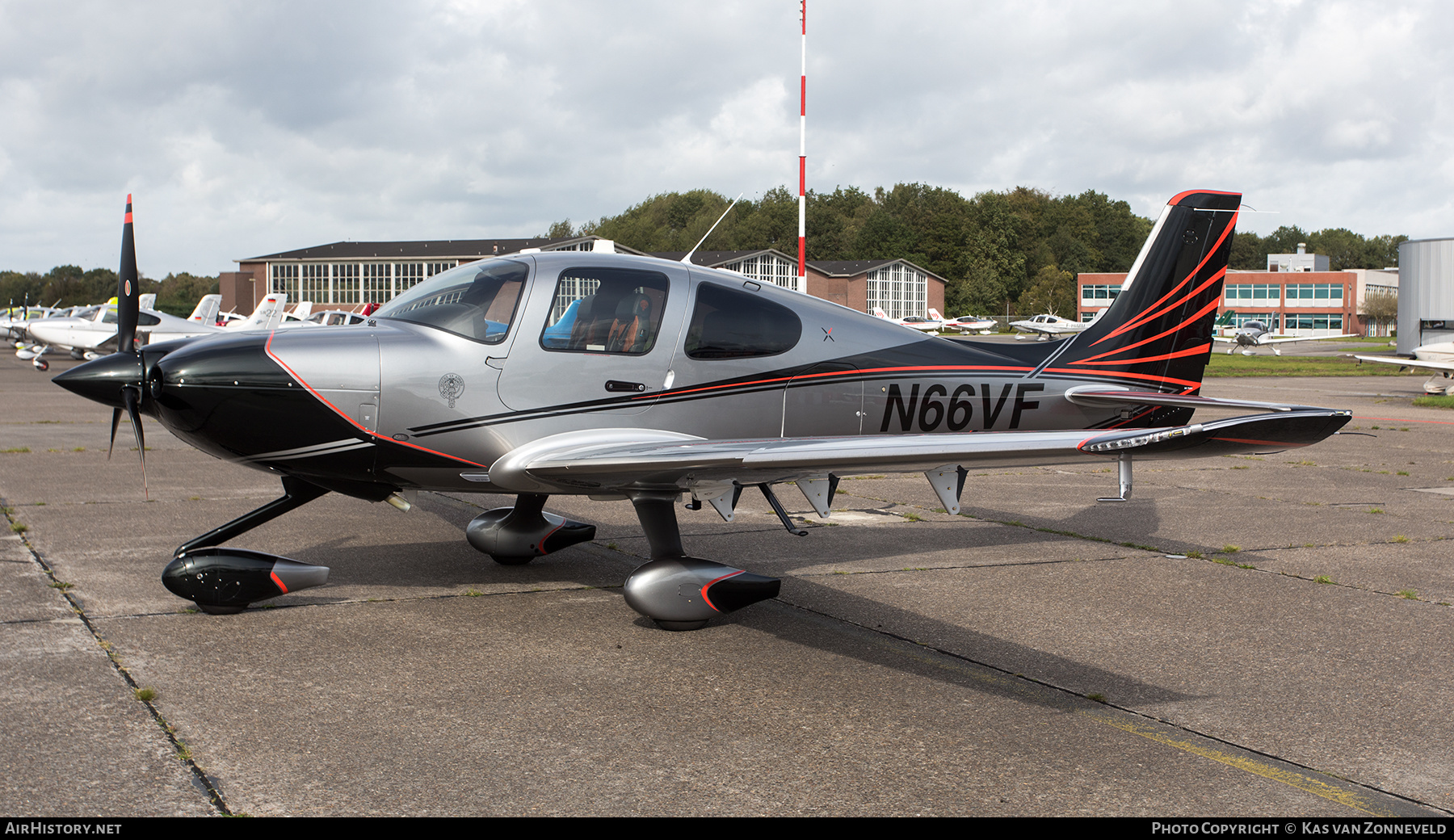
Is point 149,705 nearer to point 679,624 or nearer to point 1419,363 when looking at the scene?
point 679,624

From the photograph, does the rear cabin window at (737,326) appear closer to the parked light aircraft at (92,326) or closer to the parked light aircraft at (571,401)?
the parked light aircraft at (571,401)

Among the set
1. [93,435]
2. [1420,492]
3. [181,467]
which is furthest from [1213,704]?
[93,435]

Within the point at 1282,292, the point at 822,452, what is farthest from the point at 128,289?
the point at 1282,292

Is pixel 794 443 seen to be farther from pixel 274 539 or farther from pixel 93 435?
pixel 93 435

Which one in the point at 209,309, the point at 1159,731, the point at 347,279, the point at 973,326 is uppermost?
the point at 347,279

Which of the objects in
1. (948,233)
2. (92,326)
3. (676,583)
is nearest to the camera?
(676,583)

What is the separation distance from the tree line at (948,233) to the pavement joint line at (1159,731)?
112 meters

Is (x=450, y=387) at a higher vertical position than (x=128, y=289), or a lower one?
lower

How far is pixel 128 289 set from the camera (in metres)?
6.50

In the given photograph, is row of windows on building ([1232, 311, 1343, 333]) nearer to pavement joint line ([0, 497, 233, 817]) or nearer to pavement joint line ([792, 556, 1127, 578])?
pavement joint line ([792, 556, 1127, 578])

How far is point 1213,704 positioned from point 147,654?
5172mm

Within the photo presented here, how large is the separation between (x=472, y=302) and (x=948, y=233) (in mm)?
124199

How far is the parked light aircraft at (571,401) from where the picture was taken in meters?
5.74

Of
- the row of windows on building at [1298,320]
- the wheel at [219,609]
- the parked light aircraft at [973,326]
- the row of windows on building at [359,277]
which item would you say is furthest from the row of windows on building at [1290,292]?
the wheel at [219,609]
